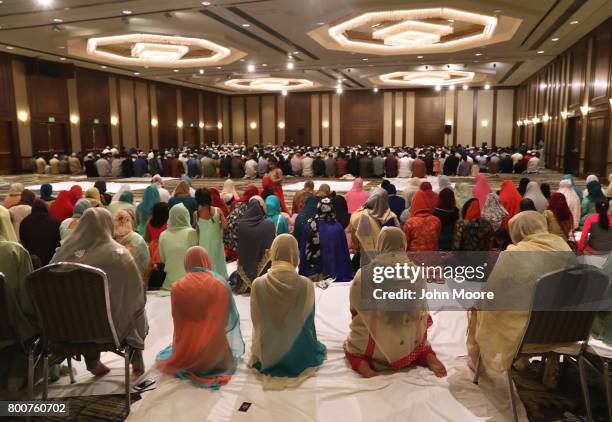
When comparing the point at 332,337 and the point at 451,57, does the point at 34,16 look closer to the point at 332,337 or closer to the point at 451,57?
the point at 332,337

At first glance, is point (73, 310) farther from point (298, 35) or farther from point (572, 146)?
point (572, 146)

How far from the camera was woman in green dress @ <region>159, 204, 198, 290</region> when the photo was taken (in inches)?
161

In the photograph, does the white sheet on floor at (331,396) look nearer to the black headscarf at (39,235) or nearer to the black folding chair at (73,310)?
the black folding chair at (73,310)

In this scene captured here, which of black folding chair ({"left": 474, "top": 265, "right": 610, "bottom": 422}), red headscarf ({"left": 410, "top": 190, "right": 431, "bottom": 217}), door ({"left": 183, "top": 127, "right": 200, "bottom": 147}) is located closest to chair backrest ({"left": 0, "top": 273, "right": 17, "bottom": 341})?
black folding chair ({"left": 474, "top": 265, "right": 610, "bottom": 422})

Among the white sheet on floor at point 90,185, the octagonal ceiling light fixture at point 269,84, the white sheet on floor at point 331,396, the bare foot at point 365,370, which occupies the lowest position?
the white sheet on floor at point 331,396

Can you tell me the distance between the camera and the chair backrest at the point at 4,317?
2.23m

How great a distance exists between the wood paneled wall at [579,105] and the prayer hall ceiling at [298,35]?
0.48 meters

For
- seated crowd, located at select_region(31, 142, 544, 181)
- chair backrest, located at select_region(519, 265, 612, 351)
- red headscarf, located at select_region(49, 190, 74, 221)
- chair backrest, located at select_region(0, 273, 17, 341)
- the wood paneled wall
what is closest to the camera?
chair backrest, located at select_region(519, 265, 612, 351)

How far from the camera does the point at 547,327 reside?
2238 millimetres

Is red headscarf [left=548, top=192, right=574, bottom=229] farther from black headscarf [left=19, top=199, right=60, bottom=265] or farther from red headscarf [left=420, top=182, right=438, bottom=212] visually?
black headscarf [left=19, top=199, right=60, bottom=265]

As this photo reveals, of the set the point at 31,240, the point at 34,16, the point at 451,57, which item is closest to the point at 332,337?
the point at 31,240

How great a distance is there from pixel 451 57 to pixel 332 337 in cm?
1322

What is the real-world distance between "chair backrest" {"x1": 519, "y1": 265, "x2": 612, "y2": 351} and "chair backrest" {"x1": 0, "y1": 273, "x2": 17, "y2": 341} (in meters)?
2.37

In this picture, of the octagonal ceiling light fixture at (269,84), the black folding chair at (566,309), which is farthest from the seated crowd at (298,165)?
the black folding chair at (566,309)
